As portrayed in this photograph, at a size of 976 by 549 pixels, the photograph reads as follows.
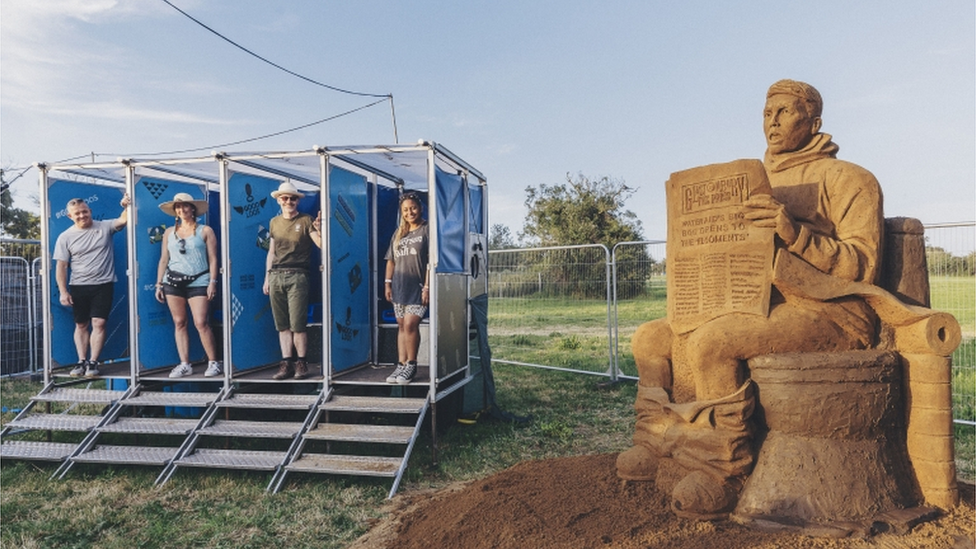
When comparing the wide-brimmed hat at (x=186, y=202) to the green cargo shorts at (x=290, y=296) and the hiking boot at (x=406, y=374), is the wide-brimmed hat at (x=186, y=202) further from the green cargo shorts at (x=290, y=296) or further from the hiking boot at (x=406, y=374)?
the hiking boot at (x=406, y=374)

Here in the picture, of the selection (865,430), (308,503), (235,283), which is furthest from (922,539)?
(235,283)

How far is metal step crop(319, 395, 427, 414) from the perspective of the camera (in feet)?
19.6

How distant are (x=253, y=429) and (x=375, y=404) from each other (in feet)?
3.77

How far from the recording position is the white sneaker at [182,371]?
6777 mm

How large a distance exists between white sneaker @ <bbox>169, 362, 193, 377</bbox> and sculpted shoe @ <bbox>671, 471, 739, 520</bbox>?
5.28 metres

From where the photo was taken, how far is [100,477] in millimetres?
5844

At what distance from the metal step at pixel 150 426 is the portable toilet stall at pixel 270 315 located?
1.0 inches

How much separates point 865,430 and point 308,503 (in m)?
3.82

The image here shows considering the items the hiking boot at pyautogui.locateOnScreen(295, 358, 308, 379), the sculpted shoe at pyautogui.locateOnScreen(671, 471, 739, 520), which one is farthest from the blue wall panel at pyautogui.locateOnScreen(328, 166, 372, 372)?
the sculpted shoe at pyautogui.locateOnScreen(671, 471, 739, 520)

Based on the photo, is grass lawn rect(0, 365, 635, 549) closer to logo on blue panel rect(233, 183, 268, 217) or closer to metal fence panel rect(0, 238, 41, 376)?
logo on blue panel rect(233, 183, 268, 217)

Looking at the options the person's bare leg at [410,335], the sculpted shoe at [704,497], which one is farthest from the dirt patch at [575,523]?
the person's bare leg at [410,335]

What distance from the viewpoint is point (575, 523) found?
358 centimetres

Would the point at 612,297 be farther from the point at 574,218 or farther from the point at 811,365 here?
the point at 574,218

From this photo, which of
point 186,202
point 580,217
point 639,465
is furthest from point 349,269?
point 580,217
